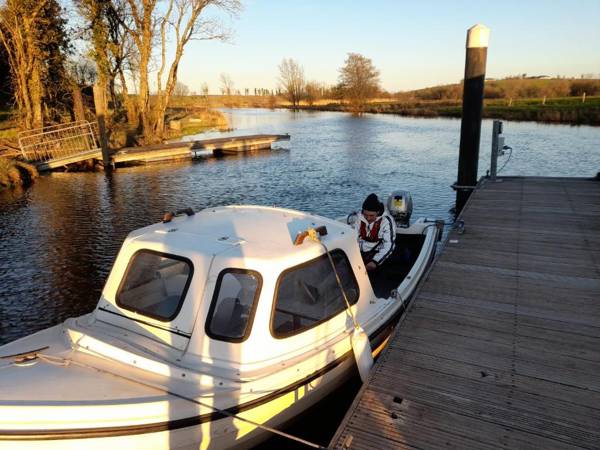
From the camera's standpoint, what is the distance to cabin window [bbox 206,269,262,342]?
4.52 m

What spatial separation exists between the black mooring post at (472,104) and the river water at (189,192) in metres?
1.49

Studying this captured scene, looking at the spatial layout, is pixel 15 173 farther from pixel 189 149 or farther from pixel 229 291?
pixel 229 291

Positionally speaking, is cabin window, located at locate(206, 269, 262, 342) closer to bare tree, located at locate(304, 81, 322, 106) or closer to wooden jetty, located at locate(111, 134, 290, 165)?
wooden jetty, located at locate(111, 134, 290, 165)

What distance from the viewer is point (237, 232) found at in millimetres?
5316

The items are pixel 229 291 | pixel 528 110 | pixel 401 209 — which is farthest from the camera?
pixel 528 110

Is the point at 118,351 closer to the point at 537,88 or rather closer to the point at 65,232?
the point at 65,232

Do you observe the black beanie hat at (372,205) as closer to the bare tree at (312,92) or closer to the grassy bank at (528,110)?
the grassy bank at (528,110)

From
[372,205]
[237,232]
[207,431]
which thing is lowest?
[207,431]

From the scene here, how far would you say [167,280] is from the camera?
5.08 metres

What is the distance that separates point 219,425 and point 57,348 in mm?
1935

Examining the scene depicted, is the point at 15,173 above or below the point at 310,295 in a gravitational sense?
below

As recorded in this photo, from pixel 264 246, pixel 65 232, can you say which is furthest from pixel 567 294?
pixel 65 232

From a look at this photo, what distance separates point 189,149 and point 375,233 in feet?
74.3

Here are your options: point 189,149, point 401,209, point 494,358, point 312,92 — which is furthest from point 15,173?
point 312,92
